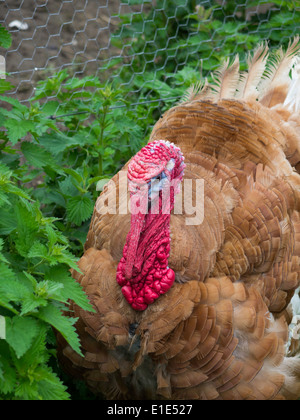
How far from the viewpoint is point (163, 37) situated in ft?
15.9

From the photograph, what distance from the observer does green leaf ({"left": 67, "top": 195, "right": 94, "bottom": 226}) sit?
2920mm

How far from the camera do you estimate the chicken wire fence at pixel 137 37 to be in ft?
15.0

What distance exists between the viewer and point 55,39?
483cm

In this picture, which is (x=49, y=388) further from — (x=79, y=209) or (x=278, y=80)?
(x=278, y=80)

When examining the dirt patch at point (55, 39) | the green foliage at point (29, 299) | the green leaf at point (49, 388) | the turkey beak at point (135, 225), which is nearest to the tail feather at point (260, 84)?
the turkey beak at point (135, 225)

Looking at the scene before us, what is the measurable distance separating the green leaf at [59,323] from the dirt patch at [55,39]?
2.69m

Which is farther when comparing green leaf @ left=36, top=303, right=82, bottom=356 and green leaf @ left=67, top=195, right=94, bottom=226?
green leaf @ left=67, top=195, right=94, bottom=226

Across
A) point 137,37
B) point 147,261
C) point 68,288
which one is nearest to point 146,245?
point 147,261

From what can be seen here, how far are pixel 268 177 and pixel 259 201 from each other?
0.16 metres

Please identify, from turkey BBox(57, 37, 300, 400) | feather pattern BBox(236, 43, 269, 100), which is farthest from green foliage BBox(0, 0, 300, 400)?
feather pattern BBox(236, 43, 269, 100)

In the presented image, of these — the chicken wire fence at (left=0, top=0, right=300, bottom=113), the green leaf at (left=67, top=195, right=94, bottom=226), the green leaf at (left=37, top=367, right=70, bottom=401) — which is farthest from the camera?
the chicken wire fence at (left=0, top=0, right=300, bottom=113)

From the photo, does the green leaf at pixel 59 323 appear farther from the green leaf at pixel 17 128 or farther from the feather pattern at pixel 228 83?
the feather pattern at pixel 228 83

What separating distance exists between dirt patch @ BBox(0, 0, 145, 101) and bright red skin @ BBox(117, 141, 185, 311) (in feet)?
7.63

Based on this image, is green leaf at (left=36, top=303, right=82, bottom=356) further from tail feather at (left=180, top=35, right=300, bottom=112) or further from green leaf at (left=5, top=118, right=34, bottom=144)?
tail feather at (left=180, top=35, right=300, bottom=112)
